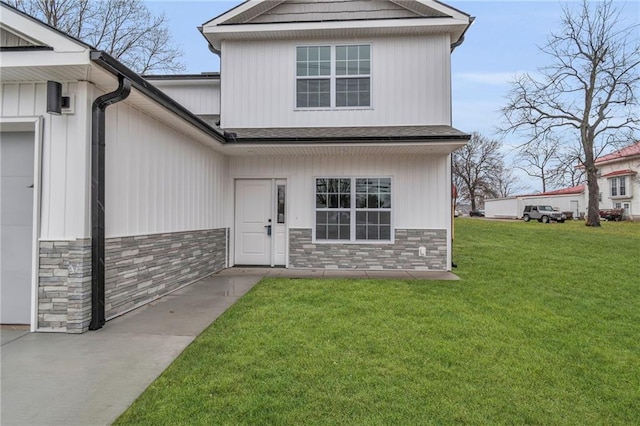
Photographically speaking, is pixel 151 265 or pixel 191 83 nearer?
pixel 151 265

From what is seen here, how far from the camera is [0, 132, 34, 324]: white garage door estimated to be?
13.8 ft

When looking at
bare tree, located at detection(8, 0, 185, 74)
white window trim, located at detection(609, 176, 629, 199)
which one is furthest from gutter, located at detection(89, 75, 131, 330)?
white window trim, located at detection(609, 176, 629, 199)

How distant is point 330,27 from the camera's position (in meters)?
8.02

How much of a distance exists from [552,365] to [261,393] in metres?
2.79

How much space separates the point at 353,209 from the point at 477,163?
134ft

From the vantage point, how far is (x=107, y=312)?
4.38m

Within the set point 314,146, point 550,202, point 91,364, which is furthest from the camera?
point 550,202

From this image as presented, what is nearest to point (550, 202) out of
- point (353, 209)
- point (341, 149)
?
point (353, 209)

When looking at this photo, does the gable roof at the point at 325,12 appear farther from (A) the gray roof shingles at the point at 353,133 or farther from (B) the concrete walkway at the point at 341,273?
(B) the concrete walkway at the point at 341,273

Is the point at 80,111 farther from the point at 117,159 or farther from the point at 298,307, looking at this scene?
the point at 298,307

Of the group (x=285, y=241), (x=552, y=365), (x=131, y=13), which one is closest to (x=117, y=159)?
(x=285, y=241)

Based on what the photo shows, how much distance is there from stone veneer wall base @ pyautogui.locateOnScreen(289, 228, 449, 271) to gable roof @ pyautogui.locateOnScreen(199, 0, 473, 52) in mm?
4841

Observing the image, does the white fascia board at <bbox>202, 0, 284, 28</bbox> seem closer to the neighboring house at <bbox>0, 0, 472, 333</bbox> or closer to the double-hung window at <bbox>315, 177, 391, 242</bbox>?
the neighboring house at <bbox>0, 0, 472, 333</bbox>

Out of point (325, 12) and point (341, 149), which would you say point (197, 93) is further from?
point (341, 149)
